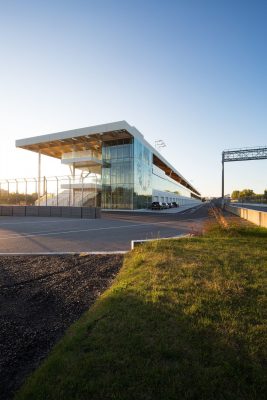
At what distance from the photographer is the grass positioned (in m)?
2.21

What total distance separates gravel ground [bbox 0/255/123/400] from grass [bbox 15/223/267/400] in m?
0.32

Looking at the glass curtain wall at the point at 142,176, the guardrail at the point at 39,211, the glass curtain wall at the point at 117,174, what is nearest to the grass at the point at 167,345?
the guardrail at the point at 39,211

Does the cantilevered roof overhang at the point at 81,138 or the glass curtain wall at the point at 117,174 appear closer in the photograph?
the cantilevered roof overhang at the point at 81,138

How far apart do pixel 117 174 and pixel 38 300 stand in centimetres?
3876

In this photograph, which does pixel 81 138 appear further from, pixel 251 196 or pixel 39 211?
pixel 251 196

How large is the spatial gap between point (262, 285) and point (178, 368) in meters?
2.82

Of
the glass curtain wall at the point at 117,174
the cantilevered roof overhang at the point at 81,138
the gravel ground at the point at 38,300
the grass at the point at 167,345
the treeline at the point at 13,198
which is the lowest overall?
the gravel ground at the point at 38,300

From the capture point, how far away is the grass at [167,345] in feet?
7.26

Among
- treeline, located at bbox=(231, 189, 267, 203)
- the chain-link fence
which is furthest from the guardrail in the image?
treeline, located at bbox=(231, 189, 267, 203)

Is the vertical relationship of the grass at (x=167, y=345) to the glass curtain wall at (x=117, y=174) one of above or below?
below

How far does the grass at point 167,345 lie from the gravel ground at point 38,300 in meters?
0.32

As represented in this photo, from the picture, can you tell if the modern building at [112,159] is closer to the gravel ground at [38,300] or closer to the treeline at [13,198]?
the treeline at [13,198]

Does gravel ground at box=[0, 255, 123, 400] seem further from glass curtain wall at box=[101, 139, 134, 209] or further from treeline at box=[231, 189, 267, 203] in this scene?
treeline at box=[231, 189, 267, 203]

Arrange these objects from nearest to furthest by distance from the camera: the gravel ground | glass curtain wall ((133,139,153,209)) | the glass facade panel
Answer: the gravel ground
the glass facade panel
glass curtain wall ((133,139,153,209))
